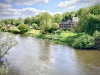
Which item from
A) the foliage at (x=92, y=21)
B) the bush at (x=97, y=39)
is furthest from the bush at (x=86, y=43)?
the foliage at (x=92, y=21)

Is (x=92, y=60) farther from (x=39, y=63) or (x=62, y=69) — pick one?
(x=39, y=63)

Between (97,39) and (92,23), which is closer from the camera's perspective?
(97,39)

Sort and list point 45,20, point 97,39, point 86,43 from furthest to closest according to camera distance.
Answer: point 45,20 → point 97,39 → point 86,43

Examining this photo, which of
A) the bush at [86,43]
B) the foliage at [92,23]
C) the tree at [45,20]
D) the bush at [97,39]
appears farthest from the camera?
the tree at [45,20]

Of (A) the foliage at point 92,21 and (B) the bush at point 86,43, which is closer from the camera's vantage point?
(B) the bush at point 86,43

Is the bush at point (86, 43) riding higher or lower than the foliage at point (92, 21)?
lower

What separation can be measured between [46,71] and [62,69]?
2.26m

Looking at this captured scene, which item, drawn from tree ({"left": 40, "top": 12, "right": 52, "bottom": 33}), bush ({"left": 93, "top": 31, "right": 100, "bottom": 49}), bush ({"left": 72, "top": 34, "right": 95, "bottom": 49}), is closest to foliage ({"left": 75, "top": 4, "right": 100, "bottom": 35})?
bush ({"left": 93, "top": 31, "right": 100, "bottom": 49})

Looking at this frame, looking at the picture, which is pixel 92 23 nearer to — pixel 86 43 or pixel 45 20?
pixel 86 43

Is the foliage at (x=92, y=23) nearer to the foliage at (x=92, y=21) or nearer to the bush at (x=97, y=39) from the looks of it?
the foliage at (x=92, y=21)

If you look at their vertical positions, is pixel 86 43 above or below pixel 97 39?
below

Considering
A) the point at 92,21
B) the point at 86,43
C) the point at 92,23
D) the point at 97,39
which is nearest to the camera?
the point at 86,43

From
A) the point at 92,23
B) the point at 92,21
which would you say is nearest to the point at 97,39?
the point at 92,23

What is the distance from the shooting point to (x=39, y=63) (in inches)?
817
